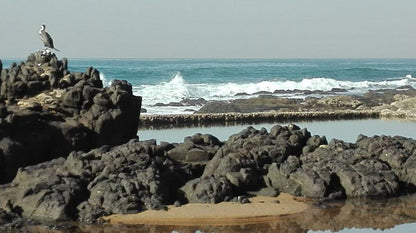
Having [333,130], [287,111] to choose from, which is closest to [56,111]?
[333,130]

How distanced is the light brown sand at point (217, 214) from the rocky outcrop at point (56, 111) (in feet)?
17.1

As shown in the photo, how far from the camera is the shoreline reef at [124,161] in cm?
1958

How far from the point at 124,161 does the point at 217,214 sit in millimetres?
3209

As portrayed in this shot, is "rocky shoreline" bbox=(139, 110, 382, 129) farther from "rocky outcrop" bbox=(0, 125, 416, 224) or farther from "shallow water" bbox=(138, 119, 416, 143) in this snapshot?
"rocky outcrop" bbox=(0, 125, 416, 224)

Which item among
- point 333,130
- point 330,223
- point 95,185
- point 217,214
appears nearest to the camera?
point 330,223

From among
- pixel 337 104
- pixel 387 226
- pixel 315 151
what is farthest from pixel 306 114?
pixel 387 226

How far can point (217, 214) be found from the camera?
63.5 feet

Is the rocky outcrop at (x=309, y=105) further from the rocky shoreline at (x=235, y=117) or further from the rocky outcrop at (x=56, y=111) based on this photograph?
the rocky outcrop at (x=56, y=111)

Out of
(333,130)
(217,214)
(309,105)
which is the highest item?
(217,214)

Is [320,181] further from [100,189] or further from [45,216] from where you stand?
[45,216]

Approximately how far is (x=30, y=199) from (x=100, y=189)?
1.71 meters

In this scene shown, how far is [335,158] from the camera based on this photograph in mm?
23219

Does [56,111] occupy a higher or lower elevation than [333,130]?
higher
